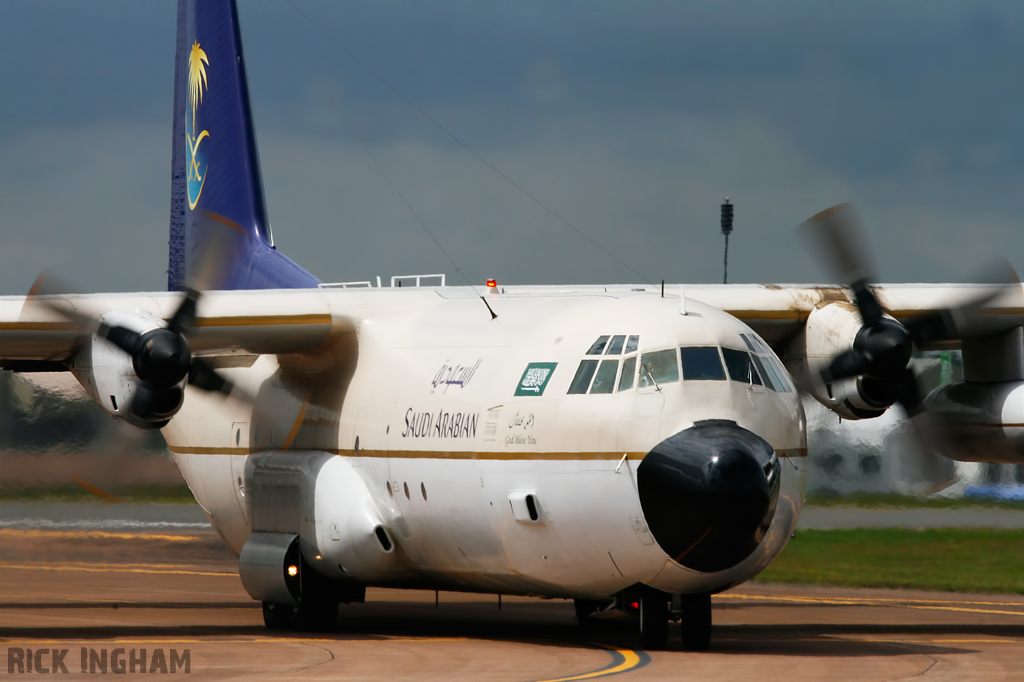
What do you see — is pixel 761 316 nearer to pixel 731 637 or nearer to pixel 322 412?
pixel 731 637

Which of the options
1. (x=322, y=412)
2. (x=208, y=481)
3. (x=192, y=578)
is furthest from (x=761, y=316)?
(x=192, y=578)

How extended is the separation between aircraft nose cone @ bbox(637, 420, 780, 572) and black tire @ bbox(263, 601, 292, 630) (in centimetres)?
596

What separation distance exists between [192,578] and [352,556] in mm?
9691

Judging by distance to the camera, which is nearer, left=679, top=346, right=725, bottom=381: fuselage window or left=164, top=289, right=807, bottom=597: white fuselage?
left=164, top=289, right=807, bottom=597: white fuselage

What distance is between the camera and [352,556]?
1605 centimetres

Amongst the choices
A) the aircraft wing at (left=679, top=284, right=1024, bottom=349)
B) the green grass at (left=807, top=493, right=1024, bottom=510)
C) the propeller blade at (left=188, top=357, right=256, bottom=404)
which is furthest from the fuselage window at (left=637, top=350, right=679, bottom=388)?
the green grass at (left=807, top=493, right=1024, bottom=510)

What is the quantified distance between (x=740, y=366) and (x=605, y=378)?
1.18m

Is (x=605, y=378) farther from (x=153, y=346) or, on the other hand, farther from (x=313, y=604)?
(x=313, y=604)

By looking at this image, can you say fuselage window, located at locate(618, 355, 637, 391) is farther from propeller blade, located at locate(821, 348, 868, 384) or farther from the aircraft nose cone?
propeller blade, located at locate(821, 348, 868, 384)

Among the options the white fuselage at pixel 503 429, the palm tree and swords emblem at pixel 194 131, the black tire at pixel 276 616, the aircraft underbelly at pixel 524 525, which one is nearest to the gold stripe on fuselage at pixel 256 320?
the white fuselage at pixel 503 429

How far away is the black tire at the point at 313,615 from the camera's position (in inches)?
666

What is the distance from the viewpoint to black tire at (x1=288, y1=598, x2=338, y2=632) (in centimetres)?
1692

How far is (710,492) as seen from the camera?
12.2 metres

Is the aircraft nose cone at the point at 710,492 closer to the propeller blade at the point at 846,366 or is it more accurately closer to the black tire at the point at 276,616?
the propeller blade at the point at 846,366
